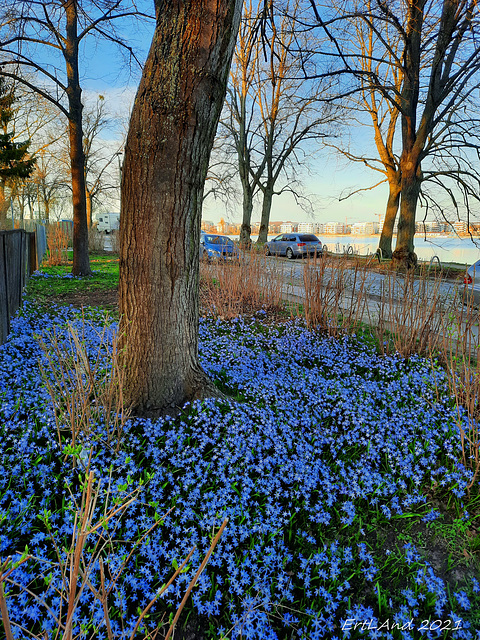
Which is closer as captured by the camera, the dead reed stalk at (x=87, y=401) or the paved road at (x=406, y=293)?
the dead reed stalk at (x=87, y=401)

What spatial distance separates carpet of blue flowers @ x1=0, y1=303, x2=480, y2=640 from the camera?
1.51 metres

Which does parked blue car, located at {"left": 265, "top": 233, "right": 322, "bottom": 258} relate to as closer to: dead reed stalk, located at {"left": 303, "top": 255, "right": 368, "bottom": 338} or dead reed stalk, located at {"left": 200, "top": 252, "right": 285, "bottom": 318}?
dead reed stalk, located at {"left": 200, "top": 252, "right": 285, "bottom": 318}

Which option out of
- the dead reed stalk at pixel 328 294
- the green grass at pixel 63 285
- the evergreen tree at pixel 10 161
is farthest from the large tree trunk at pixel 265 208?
the dead reed stalk at pixel 328 294

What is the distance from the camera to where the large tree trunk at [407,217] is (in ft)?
41.2

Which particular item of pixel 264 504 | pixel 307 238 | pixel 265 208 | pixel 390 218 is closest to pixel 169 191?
pixel 264 504

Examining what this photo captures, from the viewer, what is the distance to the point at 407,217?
12.9 m

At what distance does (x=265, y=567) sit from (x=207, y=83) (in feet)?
9.45

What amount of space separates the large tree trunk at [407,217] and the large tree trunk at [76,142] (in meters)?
10.7

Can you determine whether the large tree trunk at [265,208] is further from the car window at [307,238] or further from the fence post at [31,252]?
the fence post at [31,252]

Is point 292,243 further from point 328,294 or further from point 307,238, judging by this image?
point 328,294

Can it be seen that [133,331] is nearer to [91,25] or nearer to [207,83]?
[207,83]

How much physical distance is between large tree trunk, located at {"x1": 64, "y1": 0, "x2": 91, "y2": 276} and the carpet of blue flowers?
26.0 feet

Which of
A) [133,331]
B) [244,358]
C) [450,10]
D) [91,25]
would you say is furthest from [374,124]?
[133,331]

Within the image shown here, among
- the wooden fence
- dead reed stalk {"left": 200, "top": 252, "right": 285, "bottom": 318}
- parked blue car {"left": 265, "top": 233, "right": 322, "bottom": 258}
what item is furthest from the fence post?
parked blue car {"left": 265, "top": 233, "right": 322, "bottom": 258}
